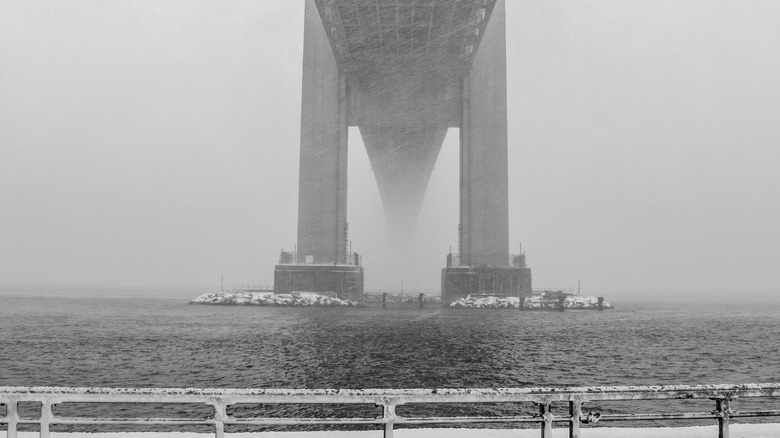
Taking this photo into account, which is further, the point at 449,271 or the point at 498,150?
the point at 449,271

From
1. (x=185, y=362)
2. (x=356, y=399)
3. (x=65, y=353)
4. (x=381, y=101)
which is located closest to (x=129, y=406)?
(x=185, y=362)

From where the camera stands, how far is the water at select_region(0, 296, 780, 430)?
21.6 metres

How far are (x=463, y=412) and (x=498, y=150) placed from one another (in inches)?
1740

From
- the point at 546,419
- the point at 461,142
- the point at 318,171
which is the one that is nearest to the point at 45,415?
the point at 546,419

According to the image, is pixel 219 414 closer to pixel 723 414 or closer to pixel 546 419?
pixel 546 419

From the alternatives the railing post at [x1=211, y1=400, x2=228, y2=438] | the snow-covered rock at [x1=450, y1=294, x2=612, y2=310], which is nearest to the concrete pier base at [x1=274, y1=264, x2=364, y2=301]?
the snow-covered rock at [x1=450, y1=294, x2=612, y2=310]

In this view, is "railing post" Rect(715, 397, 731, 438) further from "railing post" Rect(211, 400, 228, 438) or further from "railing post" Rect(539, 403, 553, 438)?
"railing post" Rect(211, 400, 228, 438)

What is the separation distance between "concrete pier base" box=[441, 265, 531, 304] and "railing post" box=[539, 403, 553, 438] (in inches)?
2145

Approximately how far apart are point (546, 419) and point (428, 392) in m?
0.88

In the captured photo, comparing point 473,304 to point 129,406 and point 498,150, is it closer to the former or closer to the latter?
point 498,150

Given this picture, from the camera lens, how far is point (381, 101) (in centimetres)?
6875

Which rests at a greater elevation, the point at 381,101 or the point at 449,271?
the point at 381,101

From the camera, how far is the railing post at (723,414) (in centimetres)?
487

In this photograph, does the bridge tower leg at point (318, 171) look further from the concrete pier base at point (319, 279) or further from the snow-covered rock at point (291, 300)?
the snow-covered rock at point (291, 300)
